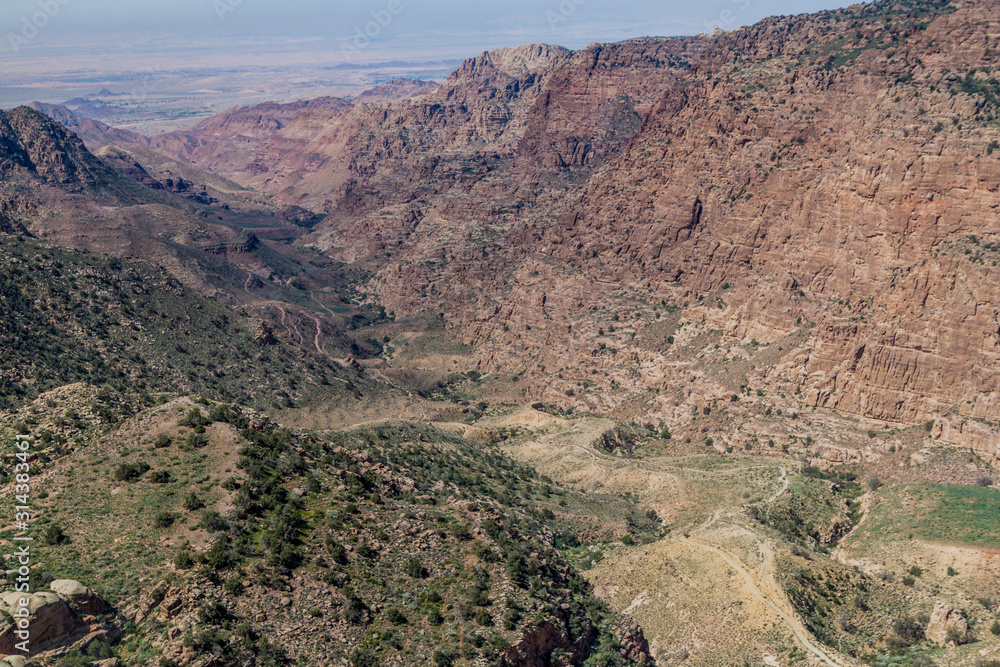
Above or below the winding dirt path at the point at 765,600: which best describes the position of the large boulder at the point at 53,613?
above

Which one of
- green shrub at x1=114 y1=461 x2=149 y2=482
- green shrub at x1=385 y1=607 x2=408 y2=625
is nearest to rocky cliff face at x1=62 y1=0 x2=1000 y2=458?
green shrub at x1=385 y1=607 x2=408 y2=625

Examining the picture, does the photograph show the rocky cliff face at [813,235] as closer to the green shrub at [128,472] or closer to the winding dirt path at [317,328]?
the winding dirt path at [317,328]

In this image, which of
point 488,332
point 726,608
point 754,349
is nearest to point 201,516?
point 726,608

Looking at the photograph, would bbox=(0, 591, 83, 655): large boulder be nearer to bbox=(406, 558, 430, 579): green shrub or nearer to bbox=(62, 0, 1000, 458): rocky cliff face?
bbox=(406, 558, 430, 579): green shrub

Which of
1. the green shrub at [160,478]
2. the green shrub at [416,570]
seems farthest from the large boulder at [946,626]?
the green shrub at [160,478]

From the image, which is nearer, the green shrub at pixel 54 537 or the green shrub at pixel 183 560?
the green shrub at pixel 183 560

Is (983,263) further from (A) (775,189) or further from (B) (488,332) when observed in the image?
(B) (488,332)

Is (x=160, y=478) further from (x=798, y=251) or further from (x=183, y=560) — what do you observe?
(x=798, y=251)

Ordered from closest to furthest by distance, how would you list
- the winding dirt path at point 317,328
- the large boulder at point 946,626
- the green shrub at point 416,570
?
the green shrub at point 416,570
the large boulder at point 946,626
the winding dirt path at point 317,328
